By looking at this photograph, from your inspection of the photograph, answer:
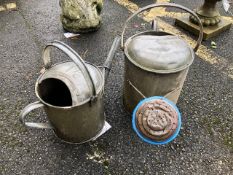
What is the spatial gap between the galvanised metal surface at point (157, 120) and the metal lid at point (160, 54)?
33cm

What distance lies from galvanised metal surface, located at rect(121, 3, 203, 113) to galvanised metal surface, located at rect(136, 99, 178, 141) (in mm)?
291

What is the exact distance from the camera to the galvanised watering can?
170 cm

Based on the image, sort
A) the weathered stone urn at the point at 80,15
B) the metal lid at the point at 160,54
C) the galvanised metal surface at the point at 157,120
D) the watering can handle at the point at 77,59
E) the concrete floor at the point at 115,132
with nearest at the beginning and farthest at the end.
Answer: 1. the watering can handle at the point at 77,59
2. the galvanised metal surface at the point at 157,120
3. the metal lid at the point at 160,54
4. the concrete floor at the point at 115,132
5. the weathered stone urn at the point at 80,15

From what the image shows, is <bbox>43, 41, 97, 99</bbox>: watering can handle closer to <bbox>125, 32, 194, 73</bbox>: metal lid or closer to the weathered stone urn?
<bbox>125, 32, 194, 73</bbox>: metal lid

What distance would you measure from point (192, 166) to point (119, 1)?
3628 mm

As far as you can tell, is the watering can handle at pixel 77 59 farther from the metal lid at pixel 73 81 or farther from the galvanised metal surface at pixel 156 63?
the galvanised metal surface at pixel 156 63

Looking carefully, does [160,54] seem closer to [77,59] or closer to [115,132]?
[77,59]

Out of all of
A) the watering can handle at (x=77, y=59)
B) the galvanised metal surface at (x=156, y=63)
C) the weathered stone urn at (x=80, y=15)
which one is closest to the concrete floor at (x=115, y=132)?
the weathered stone urn at (x=80, y=15)

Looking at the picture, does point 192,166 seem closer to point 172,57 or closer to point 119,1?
point 172,57

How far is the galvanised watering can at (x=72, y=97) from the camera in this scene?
1700 millimetres

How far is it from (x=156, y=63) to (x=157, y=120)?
1.64ft

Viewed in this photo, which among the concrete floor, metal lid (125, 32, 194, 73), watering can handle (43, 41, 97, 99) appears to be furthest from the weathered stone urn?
watering can handle (43, 41, 97, 99)

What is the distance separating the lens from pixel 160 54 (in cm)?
188

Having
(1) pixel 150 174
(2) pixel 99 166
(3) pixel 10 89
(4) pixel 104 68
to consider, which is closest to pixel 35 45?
(3) pixel 10 89
